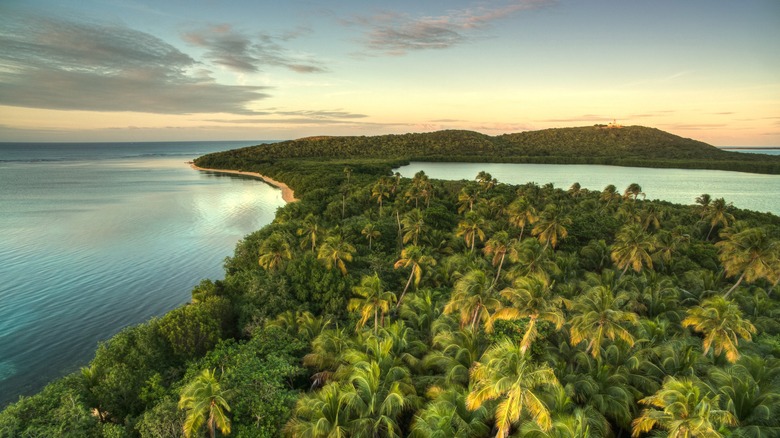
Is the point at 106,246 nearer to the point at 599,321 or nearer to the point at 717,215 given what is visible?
the point at 599,321

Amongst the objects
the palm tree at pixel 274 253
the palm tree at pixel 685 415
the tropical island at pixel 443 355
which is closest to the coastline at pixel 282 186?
the palm tree at pixel 274 253

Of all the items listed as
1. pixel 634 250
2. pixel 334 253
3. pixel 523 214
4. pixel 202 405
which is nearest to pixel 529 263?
pixel 634 250

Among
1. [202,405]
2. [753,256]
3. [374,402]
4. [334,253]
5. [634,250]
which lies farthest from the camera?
[634,250]

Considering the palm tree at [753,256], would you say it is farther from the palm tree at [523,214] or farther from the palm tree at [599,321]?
the palm tree at [599,321]

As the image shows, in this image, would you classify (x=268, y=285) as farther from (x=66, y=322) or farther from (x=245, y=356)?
(x=66, y=322)

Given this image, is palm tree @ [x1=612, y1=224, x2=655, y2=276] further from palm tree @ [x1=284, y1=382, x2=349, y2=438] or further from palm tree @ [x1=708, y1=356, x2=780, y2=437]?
palm tree @ [x1=284, y1=382, x2=349, y2=438]

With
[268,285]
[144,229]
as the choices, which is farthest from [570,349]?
[144,229]
